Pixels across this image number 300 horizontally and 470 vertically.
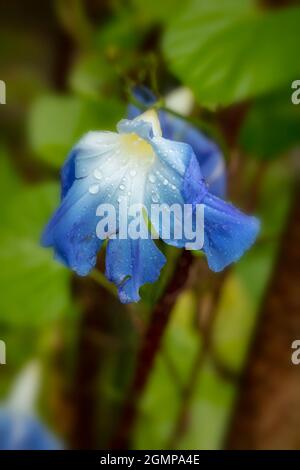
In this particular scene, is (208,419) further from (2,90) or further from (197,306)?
(2,90)

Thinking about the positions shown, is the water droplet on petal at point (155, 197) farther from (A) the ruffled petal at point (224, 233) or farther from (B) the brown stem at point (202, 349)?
(B) the brown stem at point (202, 349)

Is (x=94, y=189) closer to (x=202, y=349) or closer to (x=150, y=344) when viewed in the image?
(x=150, y=344)

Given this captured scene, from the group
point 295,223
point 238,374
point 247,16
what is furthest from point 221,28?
point 238,374

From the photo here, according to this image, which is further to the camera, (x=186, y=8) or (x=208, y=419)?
(x=208, y=419)
